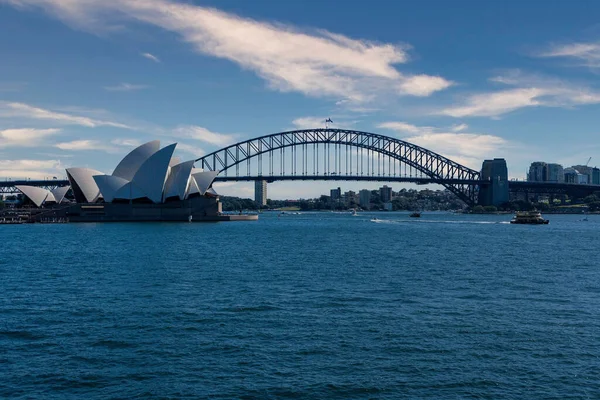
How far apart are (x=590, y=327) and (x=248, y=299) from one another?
1053 cm

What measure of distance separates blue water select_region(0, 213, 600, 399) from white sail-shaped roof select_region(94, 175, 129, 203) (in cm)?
5774

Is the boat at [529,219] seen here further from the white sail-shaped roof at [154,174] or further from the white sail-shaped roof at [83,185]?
the white sail-shaped roof at [83,185]

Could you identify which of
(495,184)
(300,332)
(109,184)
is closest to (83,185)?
(109,184)

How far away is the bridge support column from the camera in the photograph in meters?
132

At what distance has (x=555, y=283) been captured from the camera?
2347 centimetres

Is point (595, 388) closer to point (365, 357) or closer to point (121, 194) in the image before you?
point (365, 357)

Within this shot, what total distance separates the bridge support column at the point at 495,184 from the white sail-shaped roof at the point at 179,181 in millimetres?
77493

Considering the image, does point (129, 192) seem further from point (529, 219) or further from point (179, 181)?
point (529, 219)

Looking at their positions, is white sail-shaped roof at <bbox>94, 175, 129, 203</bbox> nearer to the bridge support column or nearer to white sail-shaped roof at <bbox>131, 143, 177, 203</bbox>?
white sail-shaped roof at <bbox>131, 143, 177, 203</bbox>

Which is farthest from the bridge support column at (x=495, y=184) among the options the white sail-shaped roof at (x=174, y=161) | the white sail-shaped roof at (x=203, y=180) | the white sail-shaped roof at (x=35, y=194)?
the white sail-shaped roof at (x=35, y=194)

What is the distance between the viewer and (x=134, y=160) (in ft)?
280

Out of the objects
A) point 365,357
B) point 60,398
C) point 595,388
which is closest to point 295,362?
point 365,357

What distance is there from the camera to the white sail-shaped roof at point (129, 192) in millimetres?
84875

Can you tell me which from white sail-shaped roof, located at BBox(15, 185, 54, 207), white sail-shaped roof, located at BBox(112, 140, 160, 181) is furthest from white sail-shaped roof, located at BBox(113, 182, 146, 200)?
white sail-shaped roof, located at BBox(15, 185, 54, 207)
